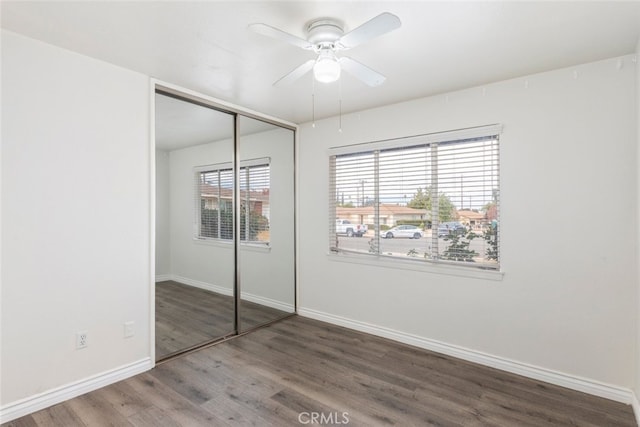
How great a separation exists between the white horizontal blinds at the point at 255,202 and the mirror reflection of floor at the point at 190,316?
760 millimetres

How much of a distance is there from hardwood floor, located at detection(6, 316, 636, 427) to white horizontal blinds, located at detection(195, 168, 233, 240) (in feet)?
3.89

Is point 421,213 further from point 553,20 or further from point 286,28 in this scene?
point 286,28

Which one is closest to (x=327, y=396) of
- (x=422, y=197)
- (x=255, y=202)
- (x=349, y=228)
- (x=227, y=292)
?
(x=227, y=292)

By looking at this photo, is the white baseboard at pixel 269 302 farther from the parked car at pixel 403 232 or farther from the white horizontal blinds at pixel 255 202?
the parked car at pixel 403 232

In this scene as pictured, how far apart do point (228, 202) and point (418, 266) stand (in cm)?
210

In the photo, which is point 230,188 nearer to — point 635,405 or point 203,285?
point 203,285

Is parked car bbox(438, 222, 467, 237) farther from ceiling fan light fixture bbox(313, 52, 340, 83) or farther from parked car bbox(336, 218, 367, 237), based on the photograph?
ceiling fan light fixture bbox(313, 52, 340, 83)

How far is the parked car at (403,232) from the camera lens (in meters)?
3.44

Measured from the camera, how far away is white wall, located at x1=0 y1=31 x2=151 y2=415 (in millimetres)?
2205

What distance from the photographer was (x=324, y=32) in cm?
201

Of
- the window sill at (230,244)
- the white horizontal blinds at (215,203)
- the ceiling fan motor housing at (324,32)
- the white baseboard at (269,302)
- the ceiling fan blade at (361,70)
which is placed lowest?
the white baseboard at (269,302)

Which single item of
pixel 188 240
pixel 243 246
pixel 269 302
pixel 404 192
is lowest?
pixel 269 302

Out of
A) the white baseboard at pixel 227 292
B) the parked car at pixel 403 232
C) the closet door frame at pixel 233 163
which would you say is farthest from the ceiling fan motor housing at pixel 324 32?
the white baseboard at pixel 227 292

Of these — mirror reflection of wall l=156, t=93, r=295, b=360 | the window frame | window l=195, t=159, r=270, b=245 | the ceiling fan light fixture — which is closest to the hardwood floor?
mirror reflection of wall l=156, t=93, r=295, b=360
